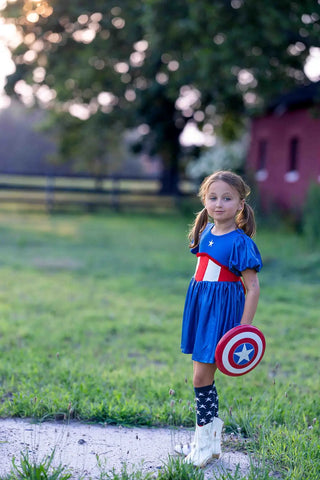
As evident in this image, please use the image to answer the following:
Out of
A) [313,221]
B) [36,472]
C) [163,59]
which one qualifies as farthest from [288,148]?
[36,472]

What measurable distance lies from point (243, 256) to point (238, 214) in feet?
1.13

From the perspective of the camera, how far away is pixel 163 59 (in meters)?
22.8

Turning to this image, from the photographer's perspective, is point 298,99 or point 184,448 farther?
point 298,99

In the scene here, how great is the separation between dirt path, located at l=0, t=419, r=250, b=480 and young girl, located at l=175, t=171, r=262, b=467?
181 millimetres

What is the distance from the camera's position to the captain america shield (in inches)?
117

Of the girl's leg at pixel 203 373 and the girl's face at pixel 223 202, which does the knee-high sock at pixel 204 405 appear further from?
the girl's face at pixel 223 202

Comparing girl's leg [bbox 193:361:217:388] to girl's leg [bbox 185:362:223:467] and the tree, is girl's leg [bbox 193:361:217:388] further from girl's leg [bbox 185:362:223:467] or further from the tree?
the tree

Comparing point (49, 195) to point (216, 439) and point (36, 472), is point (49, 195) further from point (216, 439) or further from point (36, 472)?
point (36, 472)

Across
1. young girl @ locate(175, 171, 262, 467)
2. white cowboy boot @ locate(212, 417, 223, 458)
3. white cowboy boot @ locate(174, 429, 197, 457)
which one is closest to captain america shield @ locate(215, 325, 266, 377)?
young girl @ locate(175, 171, 262, 467)

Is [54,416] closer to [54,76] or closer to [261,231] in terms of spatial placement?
[261,231]

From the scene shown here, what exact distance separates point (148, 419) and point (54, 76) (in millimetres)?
19138

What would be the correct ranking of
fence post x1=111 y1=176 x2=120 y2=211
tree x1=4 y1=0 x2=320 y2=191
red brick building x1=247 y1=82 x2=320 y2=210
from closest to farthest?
tree x1=4 y1=0 x2=320 y2=191, red brick building x1=247 y1=82 x2=320 y2=210, fence post x1=111 y1=176 x2=120 y2=211

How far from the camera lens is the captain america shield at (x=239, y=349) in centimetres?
297

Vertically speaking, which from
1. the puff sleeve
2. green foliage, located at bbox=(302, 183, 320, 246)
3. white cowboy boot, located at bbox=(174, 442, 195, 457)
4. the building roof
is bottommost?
white cowboy boot, located at bbox=(174, 442, 195, 457)
